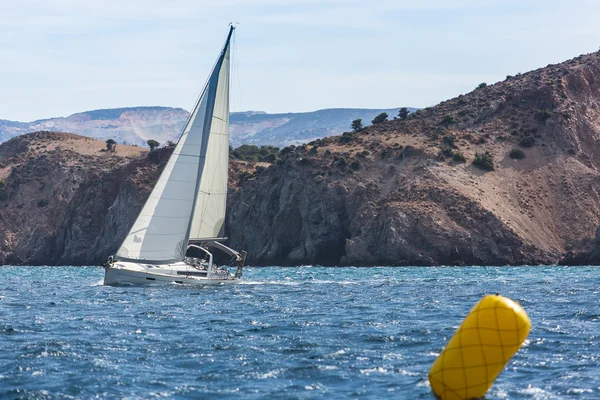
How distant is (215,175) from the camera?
58.1 meters

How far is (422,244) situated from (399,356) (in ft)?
246

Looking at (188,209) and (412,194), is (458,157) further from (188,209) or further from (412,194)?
(188,209)

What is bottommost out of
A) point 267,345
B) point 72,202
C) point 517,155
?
point 72,202

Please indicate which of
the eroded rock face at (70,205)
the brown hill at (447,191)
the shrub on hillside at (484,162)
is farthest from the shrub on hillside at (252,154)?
the shrub on hillside at (484,162)

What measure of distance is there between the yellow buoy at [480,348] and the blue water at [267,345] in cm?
470

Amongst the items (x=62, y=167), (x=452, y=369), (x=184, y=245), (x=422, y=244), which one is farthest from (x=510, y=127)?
(x=452, y=369)

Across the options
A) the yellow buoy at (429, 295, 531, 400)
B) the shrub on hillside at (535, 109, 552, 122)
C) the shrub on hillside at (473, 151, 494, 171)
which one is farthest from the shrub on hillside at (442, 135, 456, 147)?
the yellow buoy at (429, 295, 531, 400)

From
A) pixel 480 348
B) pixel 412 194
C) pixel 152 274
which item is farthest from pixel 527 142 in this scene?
pixel 480 348

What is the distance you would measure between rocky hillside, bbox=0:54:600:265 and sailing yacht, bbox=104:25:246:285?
43.8 metres

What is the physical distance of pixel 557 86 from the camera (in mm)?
129750

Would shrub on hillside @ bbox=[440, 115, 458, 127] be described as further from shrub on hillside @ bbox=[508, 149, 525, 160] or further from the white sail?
the white sail

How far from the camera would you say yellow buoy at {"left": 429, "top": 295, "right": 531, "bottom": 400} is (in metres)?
15.1

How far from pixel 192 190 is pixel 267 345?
92.2ft

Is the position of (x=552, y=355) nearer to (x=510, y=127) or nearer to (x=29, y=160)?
(x=510, y=127)
